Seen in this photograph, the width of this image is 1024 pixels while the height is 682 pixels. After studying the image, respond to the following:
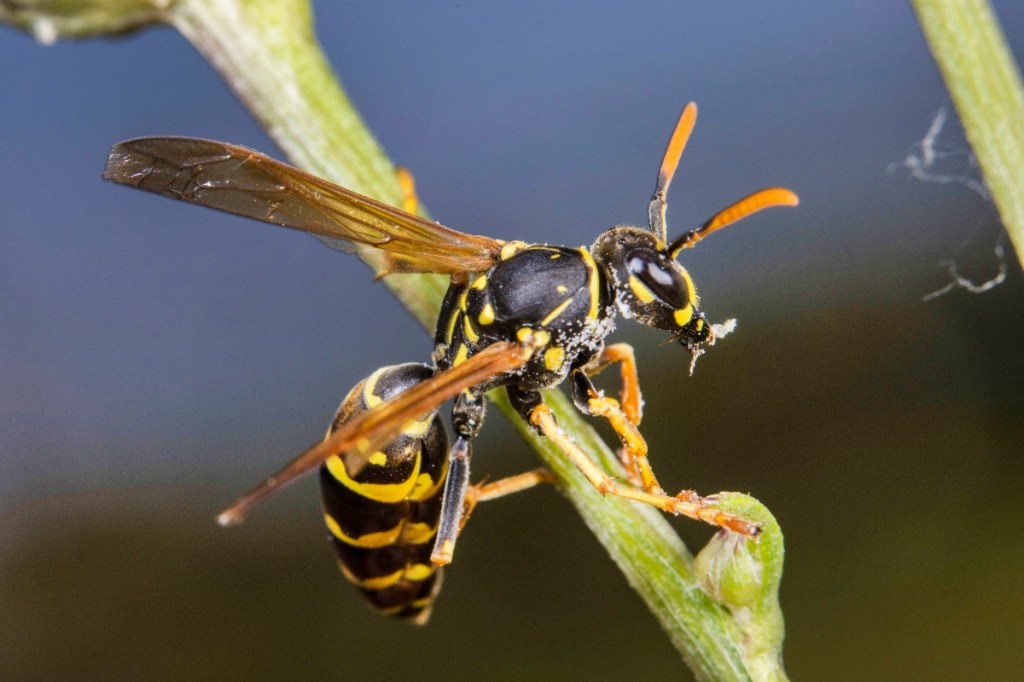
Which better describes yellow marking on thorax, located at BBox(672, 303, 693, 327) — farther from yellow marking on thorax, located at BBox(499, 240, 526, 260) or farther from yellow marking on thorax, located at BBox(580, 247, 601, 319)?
yellow marking on thorax, located at BBox(499, 240, 526, 260)

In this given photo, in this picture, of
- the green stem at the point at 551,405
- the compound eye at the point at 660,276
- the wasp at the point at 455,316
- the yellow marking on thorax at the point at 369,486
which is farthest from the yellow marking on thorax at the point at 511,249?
the yellow marking on thorax at the point at 369,486

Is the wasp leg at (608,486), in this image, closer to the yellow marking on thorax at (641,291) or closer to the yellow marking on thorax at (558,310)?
the yellow marking on thorax at (558,310)

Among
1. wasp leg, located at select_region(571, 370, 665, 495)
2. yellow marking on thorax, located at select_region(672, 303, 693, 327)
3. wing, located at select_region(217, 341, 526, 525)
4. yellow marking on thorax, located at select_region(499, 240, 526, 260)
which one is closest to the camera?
wing, located at select_region(217, 341, 526, 525)

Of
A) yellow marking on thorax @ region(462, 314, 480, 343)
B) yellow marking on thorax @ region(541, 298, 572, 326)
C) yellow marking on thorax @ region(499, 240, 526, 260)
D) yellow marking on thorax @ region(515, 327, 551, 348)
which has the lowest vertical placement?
Result: yellow marking on thorax @ region(515, 327, 551, 348)

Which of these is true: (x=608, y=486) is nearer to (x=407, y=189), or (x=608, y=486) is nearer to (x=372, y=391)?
(x=372, y=391)

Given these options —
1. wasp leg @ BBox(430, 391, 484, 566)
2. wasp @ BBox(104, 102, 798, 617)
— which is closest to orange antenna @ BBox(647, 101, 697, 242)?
wasp @ BBox(104, 102, 798, 617)

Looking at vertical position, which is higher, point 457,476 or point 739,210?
point 739,210

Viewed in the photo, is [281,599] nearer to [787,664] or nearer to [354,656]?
[354,656]

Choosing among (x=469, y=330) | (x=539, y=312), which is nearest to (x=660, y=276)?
(x=539, y=312)
